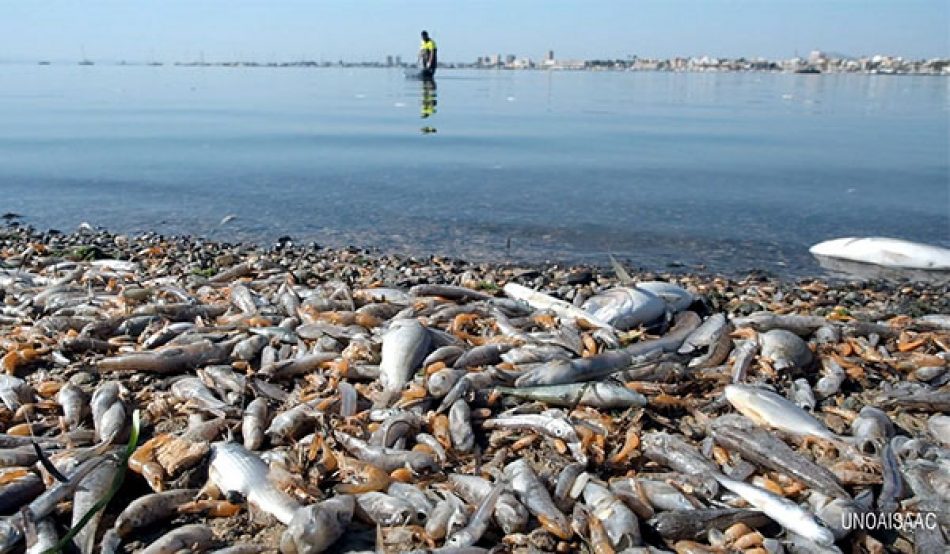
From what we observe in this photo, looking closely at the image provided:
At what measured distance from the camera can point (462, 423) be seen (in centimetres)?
456

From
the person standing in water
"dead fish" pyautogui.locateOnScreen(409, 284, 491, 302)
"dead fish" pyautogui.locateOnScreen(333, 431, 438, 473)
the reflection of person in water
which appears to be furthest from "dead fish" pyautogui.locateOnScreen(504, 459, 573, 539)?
the person standing in water

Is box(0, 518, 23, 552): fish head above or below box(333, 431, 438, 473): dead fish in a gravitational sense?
below

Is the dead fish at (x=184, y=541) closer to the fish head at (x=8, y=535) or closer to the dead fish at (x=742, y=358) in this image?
the fish head at (x=8, y=535)

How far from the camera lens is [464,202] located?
15.5m

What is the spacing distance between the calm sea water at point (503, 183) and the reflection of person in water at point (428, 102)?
5.49 ft

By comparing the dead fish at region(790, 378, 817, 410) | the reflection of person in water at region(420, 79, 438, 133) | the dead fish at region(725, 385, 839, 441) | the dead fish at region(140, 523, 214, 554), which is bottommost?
the dead fish at region(140, 523, 214, 554)

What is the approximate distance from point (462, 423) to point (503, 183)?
13.4 m

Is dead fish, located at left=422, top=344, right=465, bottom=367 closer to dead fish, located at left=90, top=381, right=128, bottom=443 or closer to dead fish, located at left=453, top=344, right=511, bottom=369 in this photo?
dead fish, located at left=453, top=344, right=511, bottom=369

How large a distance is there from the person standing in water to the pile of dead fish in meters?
37.2

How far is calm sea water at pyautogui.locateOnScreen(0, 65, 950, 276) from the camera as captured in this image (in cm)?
1302

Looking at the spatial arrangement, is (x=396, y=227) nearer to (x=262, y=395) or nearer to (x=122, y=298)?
(x=122, y=298)

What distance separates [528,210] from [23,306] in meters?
9.79

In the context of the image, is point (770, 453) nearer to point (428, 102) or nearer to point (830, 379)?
point (830, 379)

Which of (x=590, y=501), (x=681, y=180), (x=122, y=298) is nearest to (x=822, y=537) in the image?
(x=590, y=501)
